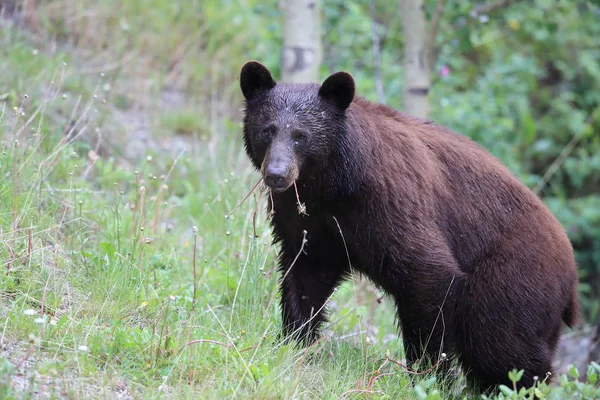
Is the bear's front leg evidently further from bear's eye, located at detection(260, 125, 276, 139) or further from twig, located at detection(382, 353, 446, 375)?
bear's eye, located at detection(260, 125, 276, 139)

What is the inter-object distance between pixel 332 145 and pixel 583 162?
25.2ft

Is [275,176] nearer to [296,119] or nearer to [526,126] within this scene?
[296,119]

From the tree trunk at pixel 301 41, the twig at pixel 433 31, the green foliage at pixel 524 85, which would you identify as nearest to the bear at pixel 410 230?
the tree trunk at pixel 301 41

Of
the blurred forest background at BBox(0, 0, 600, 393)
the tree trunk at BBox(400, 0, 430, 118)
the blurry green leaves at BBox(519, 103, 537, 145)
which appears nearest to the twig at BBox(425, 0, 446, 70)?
the blurred forest background at BBox(0, 0, 600, 393)

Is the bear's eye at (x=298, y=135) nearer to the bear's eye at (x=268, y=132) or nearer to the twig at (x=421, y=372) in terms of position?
the bear's eye at (x=268, y=132)

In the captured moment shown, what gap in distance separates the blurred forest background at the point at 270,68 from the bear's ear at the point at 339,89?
5.31 ft

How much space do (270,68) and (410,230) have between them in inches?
204

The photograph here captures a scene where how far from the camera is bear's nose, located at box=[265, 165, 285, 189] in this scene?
4.17 meters

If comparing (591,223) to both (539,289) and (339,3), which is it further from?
(539,289)

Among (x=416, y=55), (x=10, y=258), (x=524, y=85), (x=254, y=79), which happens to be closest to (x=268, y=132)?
(x=254, y=79)

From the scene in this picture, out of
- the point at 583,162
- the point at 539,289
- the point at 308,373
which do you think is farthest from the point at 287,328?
the point at 583,162

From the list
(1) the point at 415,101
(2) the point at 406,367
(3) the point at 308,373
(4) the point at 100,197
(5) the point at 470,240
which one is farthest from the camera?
(1) the point at 415,101

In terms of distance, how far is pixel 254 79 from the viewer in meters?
4.71

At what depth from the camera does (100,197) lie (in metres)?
6.50
